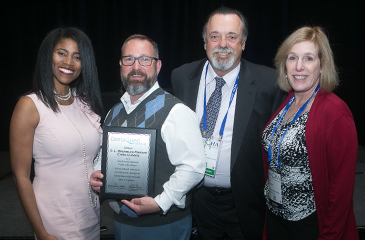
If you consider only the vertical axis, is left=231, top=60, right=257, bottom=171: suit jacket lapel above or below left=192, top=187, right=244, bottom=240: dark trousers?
above

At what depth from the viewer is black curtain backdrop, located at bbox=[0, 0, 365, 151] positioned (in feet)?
17.0

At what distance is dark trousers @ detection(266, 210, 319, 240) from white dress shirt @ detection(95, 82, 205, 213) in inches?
21.8

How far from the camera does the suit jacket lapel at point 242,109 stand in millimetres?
1812

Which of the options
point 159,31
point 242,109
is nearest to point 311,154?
point 242,109

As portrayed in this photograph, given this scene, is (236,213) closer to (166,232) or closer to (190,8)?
(166,232)

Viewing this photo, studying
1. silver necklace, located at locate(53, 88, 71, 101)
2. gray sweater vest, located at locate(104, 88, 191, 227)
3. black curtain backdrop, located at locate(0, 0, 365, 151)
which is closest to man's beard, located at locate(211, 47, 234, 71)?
gray sweater vest, located at locate(104, 88, 191, 227)

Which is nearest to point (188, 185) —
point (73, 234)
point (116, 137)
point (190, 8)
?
point (116, 137)

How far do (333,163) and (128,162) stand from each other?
38.4 inches

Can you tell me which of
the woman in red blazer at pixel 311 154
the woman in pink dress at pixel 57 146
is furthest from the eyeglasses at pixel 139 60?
the woman in red blazer at pixel 311 154

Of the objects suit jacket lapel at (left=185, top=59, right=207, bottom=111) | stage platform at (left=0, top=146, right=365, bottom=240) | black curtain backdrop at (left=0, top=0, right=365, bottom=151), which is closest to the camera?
suit jacket lapel at (left=185, top=59, right=207, bottom=111)

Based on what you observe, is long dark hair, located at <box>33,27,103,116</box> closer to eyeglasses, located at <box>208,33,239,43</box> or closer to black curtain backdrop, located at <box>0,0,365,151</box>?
eyeglasses, located at <box>208,33,239,43</box>

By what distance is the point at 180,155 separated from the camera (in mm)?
1386

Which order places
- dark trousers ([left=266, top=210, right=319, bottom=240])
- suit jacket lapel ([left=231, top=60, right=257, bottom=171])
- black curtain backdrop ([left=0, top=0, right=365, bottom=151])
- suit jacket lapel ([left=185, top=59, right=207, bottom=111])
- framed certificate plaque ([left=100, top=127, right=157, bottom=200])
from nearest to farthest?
framed certificate plaque ([left=100, top=127, right=157, bottom=200]) < dark trousers ([left=266, top=210, right=319, bottom=240]) < suit jacket lapel ([left=231, top=60, right=257, bottom=171]) < suit jacket lapel ([left=185, top=59, right=207, bottom=111]) < black curtain backdrop ([left=0, top=0, right=365, bottom=151])

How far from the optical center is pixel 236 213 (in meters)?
1.94
